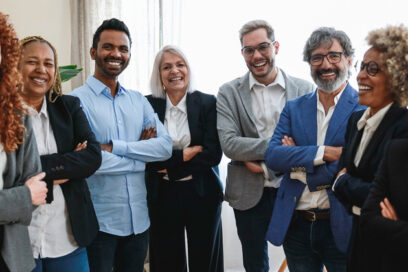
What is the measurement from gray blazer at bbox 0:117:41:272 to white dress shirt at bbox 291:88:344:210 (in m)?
1.23

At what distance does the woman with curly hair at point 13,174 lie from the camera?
1.31 meters

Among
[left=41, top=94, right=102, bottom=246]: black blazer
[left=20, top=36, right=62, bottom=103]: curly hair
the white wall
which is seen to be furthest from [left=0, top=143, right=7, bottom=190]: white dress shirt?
the white wall

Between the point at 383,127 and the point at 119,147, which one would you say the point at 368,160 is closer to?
the point at 383,127

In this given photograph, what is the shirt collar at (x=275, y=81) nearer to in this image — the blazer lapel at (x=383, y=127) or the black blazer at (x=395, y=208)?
the blazer lapel at (x=383, y=127)

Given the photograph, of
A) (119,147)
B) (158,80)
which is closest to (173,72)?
(158,80)

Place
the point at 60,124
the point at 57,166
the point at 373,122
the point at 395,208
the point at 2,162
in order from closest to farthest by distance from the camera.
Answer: the point at 395,208 → the point at 2,162 → the point at 373,122 → the point at 57,166 → the point at 60,124

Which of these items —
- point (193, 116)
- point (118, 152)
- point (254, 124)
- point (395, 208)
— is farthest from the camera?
point (193, 116)

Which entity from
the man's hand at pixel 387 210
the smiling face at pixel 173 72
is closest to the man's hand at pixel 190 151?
the smiling face at pixel 173 72

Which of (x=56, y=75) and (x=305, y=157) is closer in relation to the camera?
(x=305, y=157)

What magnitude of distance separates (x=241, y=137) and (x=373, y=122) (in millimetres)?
853

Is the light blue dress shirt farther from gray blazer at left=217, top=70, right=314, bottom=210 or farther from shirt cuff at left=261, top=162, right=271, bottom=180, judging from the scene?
shirt cuff at left=261, top=162, right=271, bottom=180

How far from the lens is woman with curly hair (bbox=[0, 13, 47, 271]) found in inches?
51.8

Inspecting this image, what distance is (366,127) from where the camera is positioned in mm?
1506

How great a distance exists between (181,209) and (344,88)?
120 centimetres
